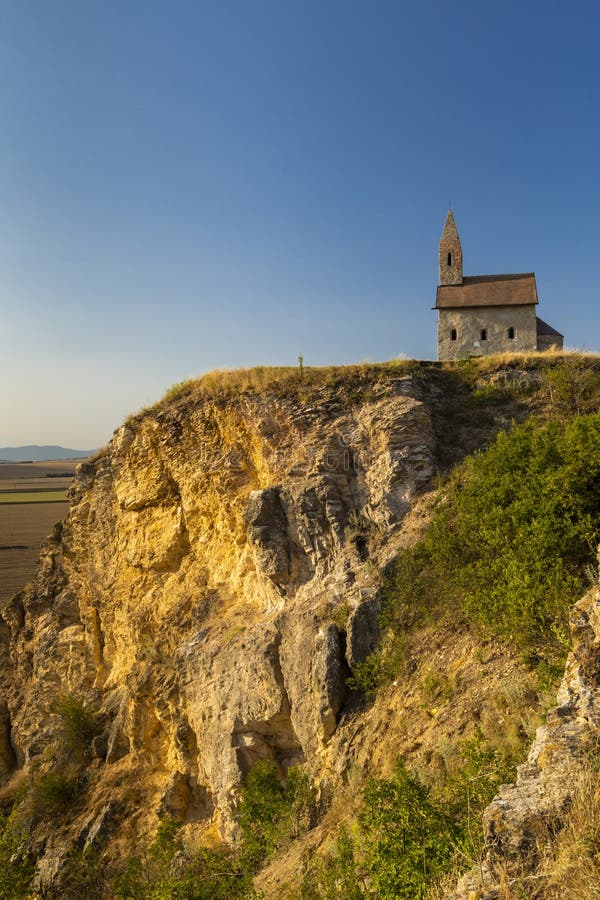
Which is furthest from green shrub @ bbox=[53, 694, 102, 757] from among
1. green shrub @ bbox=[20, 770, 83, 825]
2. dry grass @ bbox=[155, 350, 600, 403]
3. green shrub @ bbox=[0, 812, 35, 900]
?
dry grass @ bbox=[155, 350, 600, 403]

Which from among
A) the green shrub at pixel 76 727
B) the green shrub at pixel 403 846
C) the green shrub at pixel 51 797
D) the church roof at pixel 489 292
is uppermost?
the church roof at pixel 489 292

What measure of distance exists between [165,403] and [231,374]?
99.3 inches

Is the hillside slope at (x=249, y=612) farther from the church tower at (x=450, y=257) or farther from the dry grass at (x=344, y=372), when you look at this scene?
the church tower at (x=450, y=257)

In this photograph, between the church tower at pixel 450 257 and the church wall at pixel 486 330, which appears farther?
the church tower at pixel 450 257

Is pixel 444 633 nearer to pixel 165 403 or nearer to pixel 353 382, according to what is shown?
pixel 353 382

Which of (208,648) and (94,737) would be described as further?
(94,737)

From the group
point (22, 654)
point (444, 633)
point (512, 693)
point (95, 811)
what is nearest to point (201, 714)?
point (95, 811)

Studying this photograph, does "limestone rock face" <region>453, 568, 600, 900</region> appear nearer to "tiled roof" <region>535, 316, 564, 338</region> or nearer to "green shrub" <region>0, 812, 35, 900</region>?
"green shrub" <region>0, 812, 35, 900</region>

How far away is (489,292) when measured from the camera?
2216 cm

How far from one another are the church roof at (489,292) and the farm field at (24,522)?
25854 mm

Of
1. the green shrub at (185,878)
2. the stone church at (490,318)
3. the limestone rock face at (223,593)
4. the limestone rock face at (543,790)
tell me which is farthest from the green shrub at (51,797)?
the stone church at (490,318)

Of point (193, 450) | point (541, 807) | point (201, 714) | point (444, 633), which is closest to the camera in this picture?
point (541, 807)

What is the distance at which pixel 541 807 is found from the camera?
3.95 meters

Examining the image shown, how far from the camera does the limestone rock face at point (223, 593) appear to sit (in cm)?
1181
